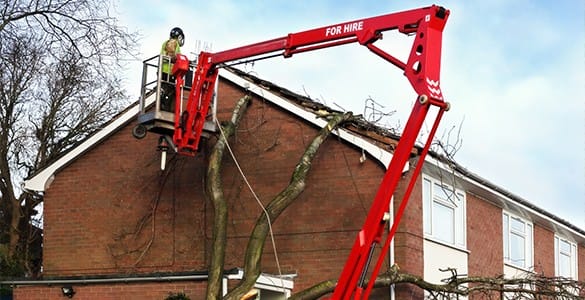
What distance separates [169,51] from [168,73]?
1.45 ft

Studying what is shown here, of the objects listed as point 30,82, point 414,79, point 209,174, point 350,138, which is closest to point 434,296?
point 350,138

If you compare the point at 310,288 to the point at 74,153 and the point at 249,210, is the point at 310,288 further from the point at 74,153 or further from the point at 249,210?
the point at 74,153

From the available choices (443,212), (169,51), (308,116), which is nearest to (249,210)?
(308,116)

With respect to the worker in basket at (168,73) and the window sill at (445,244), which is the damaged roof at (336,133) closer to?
the window sill at (445,244)

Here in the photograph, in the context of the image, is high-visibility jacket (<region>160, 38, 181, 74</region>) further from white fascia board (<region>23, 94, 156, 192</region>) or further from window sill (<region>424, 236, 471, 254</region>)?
window sill (<region>424, 236, 471, 254</region>)

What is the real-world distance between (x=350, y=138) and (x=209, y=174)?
298 centimetres

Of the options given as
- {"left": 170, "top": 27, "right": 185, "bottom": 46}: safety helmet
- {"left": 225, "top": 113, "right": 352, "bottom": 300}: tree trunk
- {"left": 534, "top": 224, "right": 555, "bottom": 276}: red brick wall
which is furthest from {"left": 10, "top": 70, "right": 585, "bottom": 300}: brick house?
{"left": 534, "top": 224, "right": 555, "bottom": 276}: red brick wall

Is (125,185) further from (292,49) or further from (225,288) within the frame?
(292,49)

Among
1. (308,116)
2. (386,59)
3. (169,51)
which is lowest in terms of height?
(386,59)

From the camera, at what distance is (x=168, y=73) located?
18797 millimetres

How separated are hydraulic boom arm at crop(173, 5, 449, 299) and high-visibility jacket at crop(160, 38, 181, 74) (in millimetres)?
603

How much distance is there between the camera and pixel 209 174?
786 inches

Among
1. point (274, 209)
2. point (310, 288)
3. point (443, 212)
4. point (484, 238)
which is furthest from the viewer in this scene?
point (484, 238)

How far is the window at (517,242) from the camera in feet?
79.8
